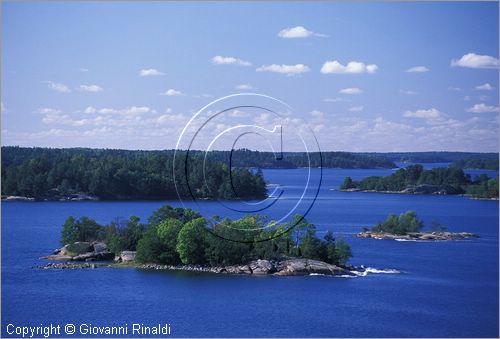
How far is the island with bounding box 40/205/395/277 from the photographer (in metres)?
17.4

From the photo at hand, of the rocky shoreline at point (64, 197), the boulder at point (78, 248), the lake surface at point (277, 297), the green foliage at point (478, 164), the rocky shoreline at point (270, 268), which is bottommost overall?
the lake surface at point (277, 297)

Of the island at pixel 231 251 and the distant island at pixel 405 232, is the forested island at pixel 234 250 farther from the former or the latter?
the distant island at pixel 405 232

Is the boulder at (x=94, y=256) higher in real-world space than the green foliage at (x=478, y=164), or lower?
lower

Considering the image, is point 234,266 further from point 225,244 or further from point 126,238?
point 126,238

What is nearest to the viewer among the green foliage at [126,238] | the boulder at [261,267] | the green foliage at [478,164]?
the boulder at [261,267]

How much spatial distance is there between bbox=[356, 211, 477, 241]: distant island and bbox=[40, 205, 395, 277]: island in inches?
281

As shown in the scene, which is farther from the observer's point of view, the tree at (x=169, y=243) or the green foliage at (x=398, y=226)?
the green foliage at (x=398, y=226)

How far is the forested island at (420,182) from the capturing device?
44.3 m

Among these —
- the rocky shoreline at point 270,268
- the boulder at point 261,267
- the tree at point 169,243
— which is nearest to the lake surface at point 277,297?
the rocky shoreline at point 270,268

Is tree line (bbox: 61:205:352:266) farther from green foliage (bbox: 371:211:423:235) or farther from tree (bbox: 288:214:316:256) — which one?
green foliage (bbox: 371:211:423:235)

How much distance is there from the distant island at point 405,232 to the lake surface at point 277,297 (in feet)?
6.86

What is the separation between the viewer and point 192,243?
1761 centimetres

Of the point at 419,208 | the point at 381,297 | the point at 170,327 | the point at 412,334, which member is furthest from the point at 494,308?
the point at 419,208

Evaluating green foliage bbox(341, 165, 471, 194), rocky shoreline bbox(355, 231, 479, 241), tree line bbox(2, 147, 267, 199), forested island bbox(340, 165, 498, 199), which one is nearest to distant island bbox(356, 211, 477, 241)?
rocky shoreline bbox(355, 231, 479, 241)
